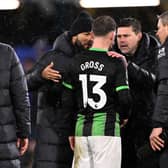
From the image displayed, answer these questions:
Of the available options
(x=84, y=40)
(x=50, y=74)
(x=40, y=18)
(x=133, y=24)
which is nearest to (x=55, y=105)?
(x=50, y=74)

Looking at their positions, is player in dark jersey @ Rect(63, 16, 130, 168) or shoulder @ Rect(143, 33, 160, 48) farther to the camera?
A: shoulder @ Rect(143, 33, 160, 48)

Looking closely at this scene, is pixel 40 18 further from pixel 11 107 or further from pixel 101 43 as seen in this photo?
pixel 11 107

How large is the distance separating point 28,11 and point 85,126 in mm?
1776

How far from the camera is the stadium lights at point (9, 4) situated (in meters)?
5.62

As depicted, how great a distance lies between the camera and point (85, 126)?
425cm

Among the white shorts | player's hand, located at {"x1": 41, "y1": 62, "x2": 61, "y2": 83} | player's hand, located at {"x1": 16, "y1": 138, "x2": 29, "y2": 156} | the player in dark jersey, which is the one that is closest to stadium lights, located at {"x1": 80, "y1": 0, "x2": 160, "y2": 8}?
player's hand, located at {"x1": 41, "y1": 62, "x2": 61, "y2": 83}

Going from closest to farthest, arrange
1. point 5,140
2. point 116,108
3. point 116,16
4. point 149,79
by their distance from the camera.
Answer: point 5,140
point 116,108
point 149,79
point 116,16

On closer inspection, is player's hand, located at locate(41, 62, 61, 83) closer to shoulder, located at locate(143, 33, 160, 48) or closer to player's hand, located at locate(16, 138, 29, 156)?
player's hand, located at locate(16, 138, 29, 156)

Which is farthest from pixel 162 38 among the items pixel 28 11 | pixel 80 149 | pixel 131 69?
pixel 28 11

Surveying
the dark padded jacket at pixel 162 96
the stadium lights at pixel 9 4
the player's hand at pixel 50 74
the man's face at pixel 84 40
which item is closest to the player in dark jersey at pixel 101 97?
the dark padded jacket at pixel 162 96

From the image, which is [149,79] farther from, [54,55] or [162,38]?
[54,55]

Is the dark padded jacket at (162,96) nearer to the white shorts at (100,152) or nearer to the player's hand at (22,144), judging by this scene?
the white shorts at (100,152)

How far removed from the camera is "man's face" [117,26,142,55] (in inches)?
188

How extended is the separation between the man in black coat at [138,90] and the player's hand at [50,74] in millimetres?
546
